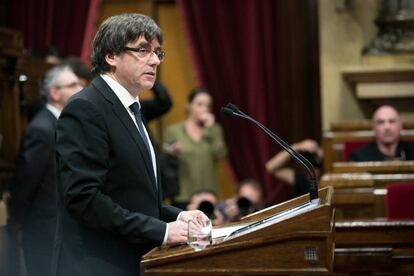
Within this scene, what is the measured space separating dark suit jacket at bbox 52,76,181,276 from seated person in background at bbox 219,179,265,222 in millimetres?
2147

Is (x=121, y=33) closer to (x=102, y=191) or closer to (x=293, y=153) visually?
(x=102, y=191)

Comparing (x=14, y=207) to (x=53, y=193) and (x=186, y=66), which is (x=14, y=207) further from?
(x=186, y=66)

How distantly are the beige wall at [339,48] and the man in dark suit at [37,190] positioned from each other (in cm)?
412

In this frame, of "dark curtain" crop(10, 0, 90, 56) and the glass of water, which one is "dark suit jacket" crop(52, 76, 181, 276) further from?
"dark curtain" crop(10, 0, 90, 56)

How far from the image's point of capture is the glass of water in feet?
9.16

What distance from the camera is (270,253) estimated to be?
265cm

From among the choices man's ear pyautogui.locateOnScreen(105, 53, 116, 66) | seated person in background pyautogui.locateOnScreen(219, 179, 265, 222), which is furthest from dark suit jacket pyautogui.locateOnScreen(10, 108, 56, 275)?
man's ear pyautogui.locateOnScreen(105, 53, 116, 66)

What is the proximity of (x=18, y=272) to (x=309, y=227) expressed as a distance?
2854 millimetres

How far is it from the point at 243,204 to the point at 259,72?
3958 millimetres

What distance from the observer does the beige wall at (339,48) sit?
8.65 metres

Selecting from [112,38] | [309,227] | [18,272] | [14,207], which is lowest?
[18,272]

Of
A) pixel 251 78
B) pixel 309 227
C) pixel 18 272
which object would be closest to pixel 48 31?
pixel 251 78

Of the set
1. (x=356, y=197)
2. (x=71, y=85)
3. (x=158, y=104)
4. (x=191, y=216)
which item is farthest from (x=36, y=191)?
(x=191, y=216)

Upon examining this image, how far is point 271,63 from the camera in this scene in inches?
350
